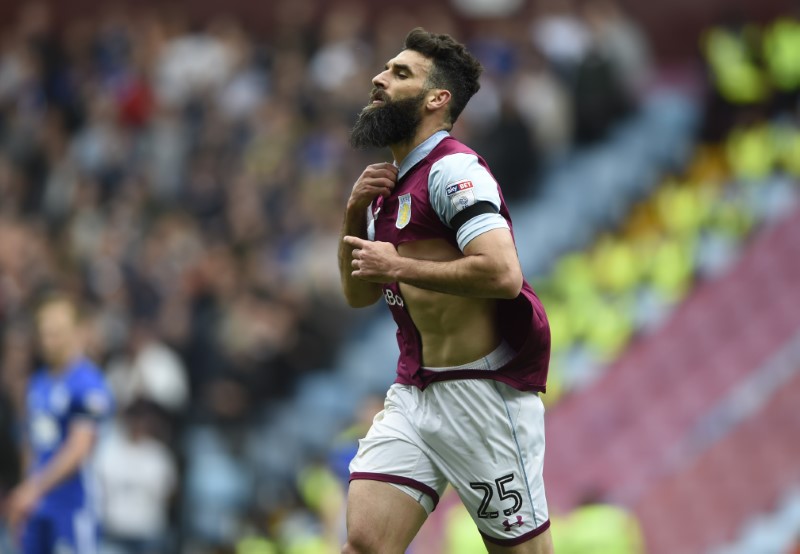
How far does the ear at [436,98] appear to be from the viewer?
5621 mm

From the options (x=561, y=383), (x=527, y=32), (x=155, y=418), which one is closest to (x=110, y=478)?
(x=155, y=418)

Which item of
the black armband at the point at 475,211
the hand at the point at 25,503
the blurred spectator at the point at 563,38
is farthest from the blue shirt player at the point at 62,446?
the blurred spectator at the point at 563,38

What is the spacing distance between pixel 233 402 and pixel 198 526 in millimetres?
1317

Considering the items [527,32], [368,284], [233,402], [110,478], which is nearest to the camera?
[368,284]

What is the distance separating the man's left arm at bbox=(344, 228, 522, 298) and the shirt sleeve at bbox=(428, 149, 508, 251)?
48mm

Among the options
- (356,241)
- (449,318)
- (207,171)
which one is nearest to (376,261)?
(356,241)

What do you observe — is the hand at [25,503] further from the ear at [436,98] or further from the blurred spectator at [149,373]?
the blurred spectator at [149,373]

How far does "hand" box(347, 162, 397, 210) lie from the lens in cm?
566

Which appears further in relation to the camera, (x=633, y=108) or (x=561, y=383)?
(x=633, y=108)

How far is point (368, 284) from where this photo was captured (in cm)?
597

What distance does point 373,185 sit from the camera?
18.6ft

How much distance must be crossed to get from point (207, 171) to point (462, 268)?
11.2 metres

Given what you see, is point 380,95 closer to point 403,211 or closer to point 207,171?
point 403,211

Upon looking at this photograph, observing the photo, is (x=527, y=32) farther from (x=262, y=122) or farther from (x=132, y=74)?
(x=132, y=74)
